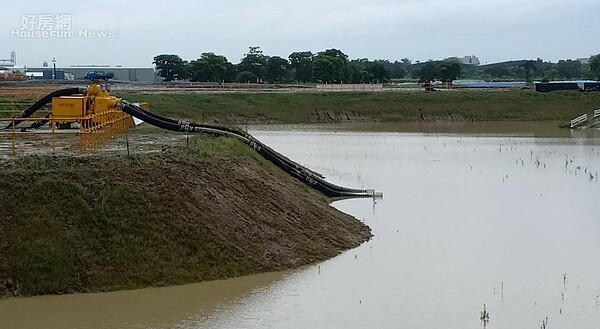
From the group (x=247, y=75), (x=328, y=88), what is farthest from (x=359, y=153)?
(x=247, y=75)

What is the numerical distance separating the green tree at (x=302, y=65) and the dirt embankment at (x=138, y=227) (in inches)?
3396

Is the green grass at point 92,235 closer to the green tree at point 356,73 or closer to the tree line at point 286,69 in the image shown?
the tree line at point 286,69

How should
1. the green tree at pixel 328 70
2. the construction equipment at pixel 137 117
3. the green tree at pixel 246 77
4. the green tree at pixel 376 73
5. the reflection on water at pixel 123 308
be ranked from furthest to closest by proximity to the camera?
the green tree at pixel 376 73
the green tree at pixel 246 77
the green tree at pixel 328 70
the construction equipment at pixel 137 117
the reflection on water at pixel 123 308

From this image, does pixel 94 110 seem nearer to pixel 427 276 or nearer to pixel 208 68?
→ pixel 427 276

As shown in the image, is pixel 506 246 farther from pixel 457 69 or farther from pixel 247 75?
pixel 457 69

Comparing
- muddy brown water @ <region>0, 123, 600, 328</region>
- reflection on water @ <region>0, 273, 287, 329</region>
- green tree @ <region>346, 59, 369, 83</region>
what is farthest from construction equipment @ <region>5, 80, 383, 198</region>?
green tree @ <region>346, 59, 369, 83</region>

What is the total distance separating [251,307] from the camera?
47.0 ft

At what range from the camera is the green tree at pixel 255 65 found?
101 metres

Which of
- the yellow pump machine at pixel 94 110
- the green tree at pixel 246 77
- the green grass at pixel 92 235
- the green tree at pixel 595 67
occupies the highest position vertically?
the green tree at pixel 595 67

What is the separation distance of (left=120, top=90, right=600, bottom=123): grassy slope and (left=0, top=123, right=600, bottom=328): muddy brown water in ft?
95.2

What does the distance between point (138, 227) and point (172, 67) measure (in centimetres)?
8299

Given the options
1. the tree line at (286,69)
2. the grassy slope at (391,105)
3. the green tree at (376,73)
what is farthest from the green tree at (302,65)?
the grassy slope at (391,105)

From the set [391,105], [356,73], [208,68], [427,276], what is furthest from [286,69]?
[427,276]

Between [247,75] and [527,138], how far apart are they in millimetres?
53335
